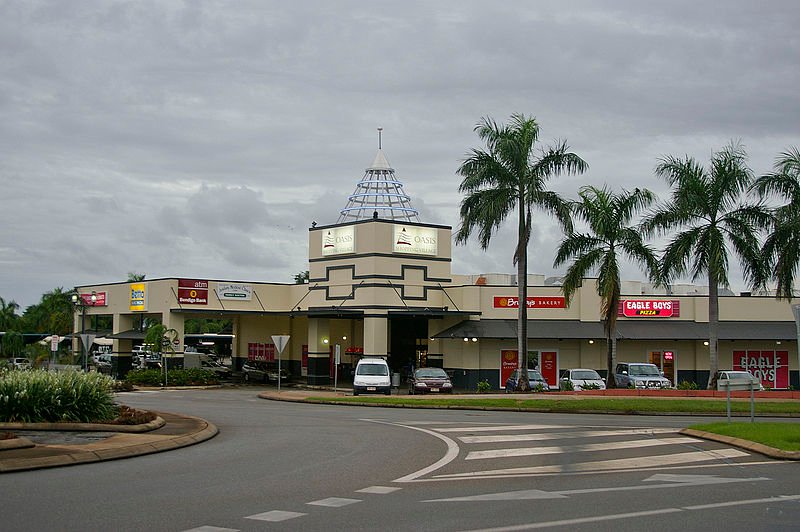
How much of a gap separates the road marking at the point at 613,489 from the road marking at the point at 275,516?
1.91 meters

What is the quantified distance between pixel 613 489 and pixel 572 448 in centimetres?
560

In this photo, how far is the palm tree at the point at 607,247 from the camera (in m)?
39.9

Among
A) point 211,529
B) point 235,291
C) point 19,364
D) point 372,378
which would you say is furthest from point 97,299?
point 211,529

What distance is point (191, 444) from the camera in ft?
60.3

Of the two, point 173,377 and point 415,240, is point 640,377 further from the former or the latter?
point 173,377

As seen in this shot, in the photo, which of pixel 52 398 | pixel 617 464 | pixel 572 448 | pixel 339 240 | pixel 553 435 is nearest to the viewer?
pixel 617 464

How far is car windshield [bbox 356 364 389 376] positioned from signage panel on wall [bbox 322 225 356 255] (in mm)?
8742

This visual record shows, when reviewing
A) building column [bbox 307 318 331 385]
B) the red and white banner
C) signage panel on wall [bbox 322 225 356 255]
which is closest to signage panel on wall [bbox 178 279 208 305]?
building column [bbox 307 318 331 385]

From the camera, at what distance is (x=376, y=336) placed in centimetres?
4759

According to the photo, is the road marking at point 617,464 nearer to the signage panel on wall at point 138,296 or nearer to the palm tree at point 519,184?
the palm tree at point 519,184

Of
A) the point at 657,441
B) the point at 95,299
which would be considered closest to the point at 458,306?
the point at 95,299

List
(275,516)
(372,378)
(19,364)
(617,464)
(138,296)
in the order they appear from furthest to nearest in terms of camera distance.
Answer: (138,296) → (19,364) → (372,378) → (617,464) → (275,516)

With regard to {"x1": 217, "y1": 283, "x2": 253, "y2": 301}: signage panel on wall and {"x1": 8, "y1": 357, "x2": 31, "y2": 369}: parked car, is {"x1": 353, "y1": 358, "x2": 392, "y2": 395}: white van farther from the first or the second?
{"x1": 8, "y1": 357, "x2": 31, "y2": 369}: parked car

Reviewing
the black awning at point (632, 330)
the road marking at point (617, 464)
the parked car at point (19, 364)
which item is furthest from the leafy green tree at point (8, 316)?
the road marking at point (617, 464)
